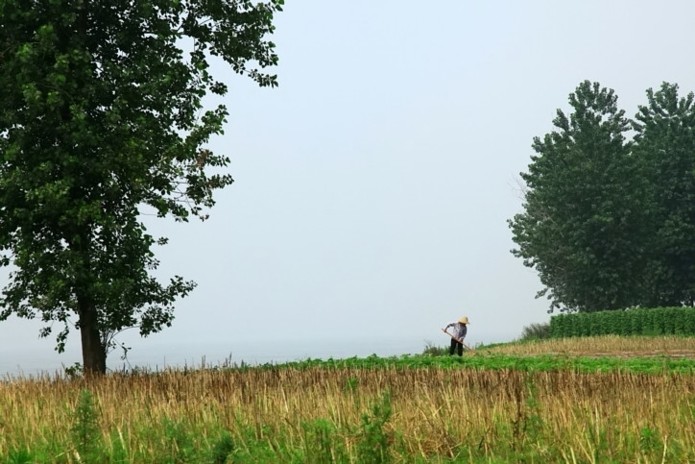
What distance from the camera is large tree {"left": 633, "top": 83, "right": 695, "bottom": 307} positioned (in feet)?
183

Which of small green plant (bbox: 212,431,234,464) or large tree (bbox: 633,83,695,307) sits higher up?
large tree (bbox: 633,83,695,307)

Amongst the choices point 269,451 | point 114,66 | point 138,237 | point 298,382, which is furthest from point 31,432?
→ point 114,66

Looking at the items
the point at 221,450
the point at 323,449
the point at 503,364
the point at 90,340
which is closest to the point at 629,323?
the point at 503,364

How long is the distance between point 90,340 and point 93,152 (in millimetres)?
4633

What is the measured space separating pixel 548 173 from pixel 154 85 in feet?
140

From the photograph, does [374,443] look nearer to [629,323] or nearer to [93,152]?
[93,152]

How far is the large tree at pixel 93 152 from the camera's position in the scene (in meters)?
18.8

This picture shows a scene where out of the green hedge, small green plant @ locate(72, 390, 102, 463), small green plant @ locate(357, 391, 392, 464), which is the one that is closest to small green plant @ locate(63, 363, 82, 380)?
small green plant @ locate(72, 390, 102, 463)

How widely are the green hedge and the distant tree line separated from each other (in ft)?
21.1

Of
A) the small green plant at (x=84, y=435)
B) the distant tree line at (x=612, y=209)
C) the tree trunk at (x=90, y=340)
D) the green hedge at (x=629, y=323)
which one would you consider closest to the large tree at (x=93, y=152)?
the tree trunk at (x=90, y=340)

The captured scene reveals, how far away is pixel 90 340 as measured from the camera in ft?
67.8

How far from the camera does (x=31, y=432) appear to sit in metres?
11.4

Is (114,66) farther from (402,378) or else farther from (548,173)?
(548,173)

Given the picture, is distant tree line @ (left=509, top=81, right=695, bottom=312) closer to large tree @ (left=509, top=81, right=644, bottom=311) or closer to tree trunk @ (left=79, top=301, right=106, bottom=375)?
large tree @ (left=509, top=81, right=644, bottom=311)
